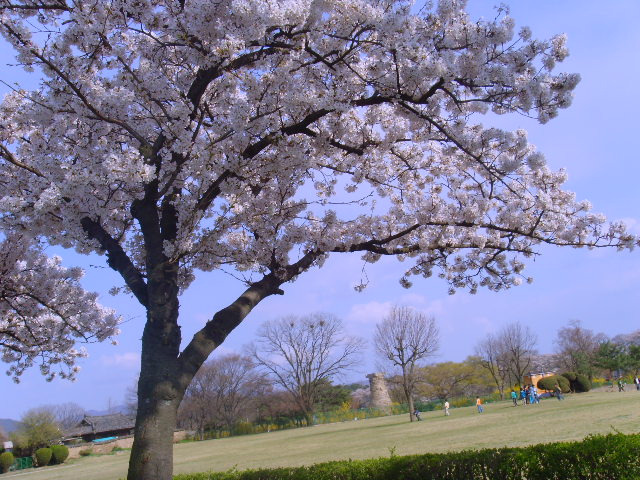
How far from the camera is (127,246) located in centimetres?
667

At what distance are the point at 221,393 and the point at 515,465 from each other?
58845 millimetres

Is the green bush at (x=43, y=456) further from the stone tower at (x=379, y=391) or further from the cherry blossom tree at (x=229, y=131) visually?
the cherry blossom tree at (x=229, y=131)

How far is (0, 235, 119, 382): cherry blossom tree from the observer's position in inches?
385

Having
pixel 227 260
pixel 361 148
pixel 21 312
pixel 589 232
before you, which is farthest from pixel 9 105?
pixel 589 232

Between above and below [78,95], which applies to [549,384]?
below

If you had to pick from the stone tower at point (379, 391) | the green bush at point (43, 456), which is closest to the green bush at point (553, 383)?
the stone tower at point (379, 391)

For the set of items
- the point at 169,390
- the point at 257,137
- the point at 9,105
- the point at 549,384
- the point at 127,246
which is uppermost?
the point at 9,105

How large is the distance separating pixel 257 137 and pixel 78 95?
1.73 m

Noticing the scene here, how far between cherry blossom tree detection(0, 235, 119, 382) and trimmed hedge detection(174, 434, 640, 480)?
509cm

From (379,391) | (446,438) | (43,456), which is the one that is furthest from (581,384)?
(43,456)

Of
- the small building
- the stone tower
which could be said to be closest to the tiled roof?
the small building

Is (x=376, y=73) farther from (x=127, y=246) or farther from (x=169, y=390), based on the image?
(x=127, y=246)

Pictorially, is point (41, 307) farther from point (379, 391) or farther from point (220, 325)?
point (379, 391)

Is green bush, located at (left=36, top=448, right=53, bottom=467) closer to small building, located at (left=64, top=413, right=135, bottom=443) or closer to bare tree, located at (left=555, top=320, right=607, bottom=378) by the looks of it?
small building, located at (left=64, top=413, right=135, bottom=443)
